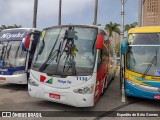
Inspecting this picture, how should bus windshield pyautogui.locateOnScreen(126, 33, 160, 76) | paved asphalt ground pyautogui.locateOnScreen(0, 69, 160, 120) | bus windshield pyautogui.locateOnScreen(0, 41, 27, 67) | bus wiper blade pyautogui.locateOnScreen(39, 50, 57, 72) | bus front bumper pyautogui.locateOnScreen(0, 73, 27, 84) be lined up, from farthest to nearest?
bus windshield pyautogui.locateOnScreen(0, 41, 27, 67)
bus front bumper pyautogui.locateOnScreen(0, 73, 27, 84)
bus windshield pyautogui.locateOnScreen(126, 33, 160, 76)
bus wiper blade pyautogui.locateOnScreen(39, 50, 57, 72)
paved asphalt ground pyautogui.locateOnScreen(0, 69, 160, 120)

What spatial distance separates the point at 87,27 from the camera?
7551 millimetres

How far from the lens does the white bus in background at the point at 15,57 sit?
10.1m

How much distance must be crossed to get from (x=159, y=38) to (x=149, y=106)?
2620 millimetres

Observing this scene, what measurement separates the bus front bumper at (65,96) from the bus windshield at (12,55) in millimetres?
3412

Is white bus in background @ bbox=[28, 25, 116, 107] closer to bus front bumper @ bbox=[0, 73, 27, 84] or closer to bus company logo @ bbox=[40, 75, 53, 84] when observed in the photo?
bus company logo @ bbox=[40, 75, 53, 84]

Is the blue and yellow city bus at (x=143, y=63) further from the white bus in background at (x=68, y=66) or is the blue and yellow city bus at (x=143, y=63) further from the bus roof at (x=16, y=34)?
the bus roof at (x=16, y=34)

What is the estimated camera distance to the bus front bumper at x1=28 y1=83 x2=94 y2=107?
6.77 meters

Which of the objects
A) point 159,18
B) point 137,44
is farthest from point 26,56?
point 159,18

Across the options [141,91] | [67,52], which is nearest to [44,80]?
[67,52]

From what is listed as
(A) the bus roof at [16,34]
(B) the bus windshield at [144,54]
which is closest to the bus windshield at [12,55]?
(A) the bus roof at [16,34]

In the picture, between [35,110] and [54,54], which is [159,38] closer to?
[54,54]

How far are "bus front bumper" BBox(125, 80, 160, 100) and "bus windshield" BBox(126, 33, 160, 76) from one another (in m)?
0.52

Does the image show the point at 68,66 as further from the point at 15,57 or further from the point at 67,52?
the point at 15,57

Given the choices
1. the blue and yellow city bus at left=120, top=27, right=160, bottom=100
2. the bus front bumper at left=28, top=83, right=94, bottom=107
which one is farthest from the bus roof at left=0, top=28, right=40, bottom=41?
the blue and yellow city bus at left=120, top=27, right=160, bottom=100
